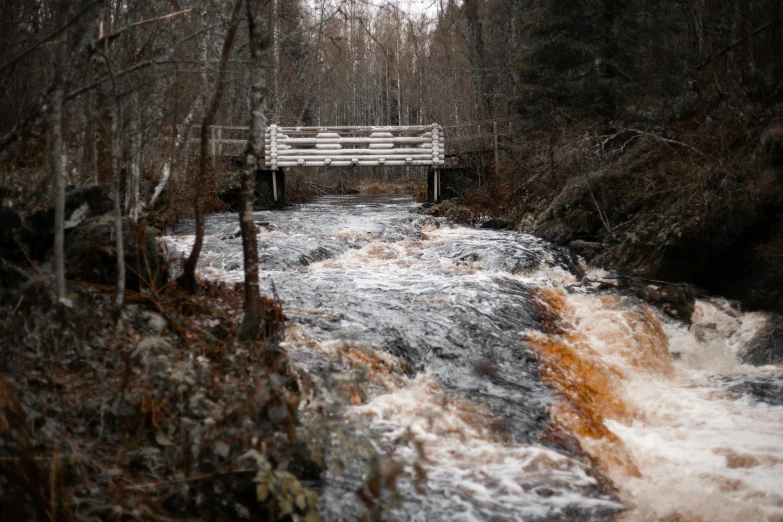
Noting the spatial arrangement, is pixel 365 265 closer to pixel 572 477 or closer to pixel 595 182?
pixel 595 182

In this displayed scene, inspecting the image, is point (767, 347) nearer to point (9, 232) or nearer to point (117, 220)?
point (117, 220)

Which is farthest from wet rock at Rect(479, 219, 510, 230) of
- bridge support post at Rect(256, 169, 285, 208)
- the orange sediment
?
bridge support post at Rect(256, 169, 285, 208)

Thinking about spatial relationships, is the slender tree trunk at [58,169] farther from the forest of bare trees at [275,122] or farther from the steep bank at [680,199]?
the steep bank at [680,199]

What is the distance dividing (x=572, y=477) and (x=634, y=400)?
2.29 m

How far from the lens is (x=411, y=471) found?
4.30 m

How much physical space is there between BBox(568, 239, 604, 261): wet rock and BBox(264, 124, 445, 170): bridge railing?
8.57 meters

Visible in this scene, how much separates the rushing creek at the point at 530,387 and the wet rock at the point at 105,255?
1.46m

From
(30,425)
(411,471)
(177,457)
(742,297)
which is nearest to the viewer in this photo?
(30,425)

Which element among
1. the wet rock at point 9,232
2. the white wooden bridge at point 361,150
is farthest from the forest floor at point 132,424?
the white wooden bridge at point 361,150

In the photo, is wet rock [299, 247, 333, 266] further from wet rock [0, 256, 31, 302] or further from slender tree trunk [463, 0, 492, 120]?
slender tree trunk [463, 0, 492, 120]

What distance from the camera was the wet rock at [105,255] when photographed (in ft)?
18.1

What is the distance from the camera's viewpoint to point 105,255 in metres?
5.61

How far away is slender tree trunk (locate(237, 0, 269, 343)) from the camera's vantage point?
491 cm

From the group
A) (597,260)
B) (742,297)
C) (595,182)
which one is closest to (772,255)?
(742,297)
